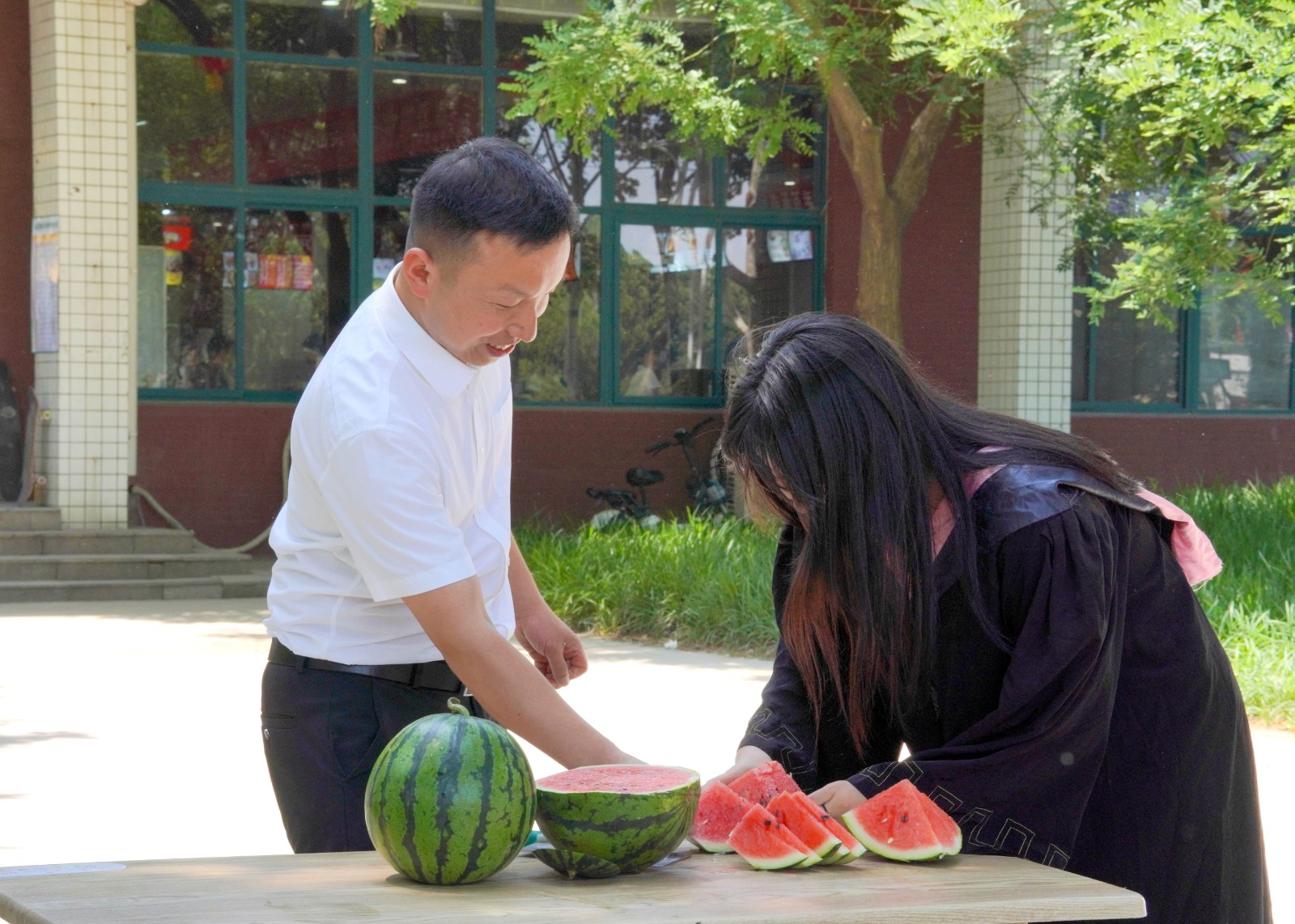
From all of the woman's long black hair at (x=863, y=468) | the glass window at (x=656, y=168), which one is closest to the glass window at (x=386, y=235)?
the glass window at (x=656, y=168)

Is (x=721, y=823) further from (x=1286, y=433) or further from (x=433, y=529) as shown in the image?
(x=1286, y=433)

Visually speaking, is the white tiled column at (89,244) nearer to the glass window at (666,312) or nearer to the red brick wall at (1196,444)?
the glass window at (666,312)

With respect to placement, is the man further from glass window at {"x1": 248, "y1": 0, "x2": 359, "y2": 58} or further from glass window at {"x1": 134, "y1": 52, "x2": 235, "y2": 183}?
glass window at {"x1": 248, "y1": 0, "x2": 359, "y2": 58}

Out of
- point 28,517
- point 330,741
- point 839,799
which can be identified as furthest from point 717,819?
point 28,517

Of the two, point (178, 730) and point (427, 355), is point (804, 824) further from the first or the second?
point (178, 730)

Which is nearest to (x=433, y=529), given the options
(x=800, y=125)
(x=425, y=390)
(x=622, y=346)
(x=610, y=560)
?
(x=425, y=390)

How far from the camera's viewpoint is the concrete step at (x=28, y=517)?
44.4ft

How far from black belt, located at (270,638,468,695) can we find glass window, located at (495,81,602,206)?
1358cm

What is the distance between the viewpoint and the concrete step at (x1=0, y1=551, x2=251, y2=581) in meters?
13.0

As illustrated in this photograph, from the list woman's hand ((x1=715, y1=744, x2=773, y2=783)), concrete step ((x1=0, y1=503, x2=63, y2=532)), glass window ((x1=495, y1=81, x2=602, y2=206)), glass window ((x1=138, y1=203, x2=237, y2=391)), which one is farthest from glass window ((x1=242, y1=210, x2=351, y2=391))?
woman's hand ((x1=715, y1=744, x2=773, y2=783))

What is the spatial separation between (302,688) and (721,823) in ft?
3.09

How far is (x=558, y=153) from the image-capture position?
16.7m

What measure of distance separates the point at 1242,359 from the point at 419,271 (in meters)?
18.1

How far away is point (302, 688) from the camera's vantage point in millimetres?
3109
